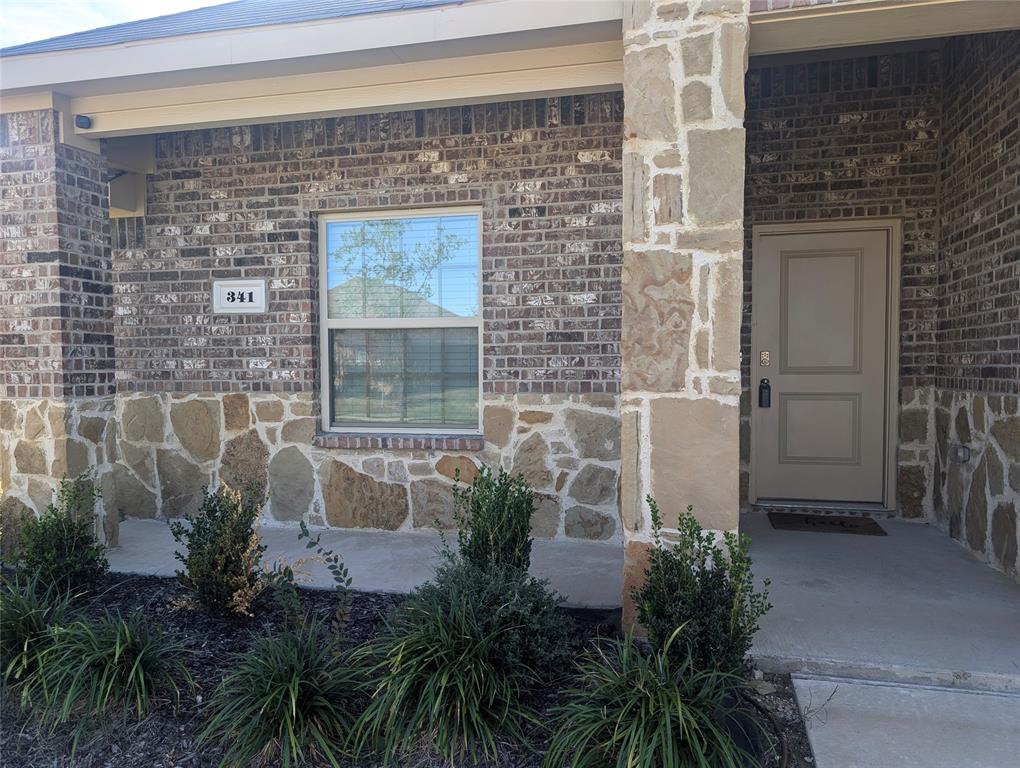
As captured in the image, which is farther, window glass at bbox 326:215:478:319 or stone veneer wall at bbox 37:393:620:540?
window glass at bbox 326:215:478:319

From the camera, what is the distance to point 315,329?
5297 mm

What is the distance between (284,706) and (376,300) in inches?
133

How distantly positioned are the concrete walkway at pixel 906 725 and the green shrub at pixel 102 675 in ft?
8.38

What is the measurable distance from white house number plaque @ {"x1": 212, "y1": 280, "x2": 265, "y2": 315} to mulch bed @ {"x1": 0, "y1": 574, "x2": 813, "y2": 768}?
8.39 ft

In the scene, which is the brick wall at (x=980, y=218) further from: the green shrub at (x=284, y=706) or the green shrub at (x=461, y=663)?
the green shrub at (x=284, y=706)

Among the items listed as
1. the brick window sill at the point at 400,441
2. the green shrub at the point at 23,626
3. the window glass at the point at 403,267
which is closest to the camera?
the green shrub at the point at 23,626

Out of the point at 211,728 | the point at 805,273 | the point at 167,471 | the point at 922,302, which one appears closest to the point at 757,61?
the point at 805,273

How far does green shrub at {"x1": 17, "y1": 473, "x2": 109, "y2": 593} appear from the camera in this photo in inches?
141

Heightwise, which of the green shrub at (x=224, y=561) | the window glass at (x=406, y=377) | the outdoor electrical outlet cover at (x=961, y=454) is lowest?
the green shrub at (x=224, y=561)

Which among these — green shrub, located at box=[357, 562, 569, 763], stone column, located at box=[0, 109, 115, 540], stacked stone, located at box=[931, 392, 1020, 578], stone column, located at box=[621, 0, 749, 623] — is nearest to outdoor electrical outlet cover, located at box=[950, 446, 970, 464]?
A: stacked stone, located at box=[931, 392, 1020, 578]

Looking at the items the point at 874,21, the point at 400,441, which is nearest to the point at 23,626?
the point at 400,441

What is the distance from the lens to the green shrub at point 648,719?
84.1 inches

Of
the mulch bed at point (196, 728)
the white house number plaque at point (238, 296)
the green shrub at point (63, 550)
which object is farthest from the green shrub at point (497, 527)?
the white house number plaque at point (238, 296)

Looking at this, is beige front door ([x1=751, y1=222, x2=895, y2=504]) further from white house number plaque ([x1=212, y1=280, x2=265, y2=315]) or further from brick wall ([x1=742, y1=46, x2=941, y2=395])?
white house number plaque ([x1=212, y1=280, x2=265, y2=315])
